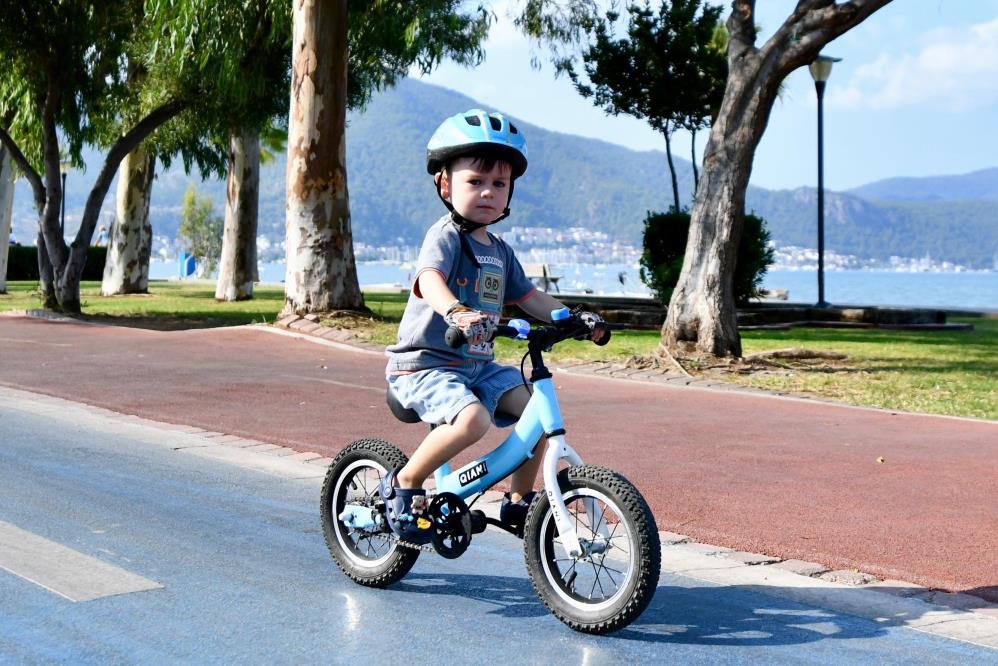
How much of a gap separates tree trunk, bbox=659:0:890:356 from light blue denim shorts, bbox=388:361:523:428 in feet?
33.5

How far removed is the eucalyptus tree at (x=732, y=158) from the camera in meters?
14.5

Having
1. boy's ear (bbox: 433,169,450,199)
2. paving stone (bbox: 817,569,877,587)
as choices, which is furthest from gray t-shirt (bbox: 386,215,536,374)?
paving stone (bbox: 817,569,877,587)

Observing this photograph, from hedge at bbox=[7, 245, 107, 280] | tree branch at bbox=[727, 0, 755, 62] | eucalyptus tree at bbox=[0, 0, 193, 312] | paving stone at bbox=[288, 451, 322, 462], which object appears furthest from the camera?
hedge at bbox=[7, 245, 107, 280]

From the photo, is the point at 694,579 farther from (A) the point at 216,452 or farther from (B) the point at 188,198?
(B) the point at 188,198

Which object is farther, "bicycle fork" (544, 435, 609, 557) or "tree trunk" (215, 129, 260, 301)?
"tree trunk" (215, 129, 260, 301)

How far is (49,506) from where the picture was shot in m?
6.50

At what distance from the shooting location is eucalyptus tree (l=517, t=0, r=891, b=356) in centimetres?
1452

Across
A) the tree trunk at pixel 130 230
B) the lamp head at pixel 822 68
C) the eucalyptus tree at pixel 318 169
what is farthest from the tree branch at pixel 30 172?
the lamp head at pixel 822 68

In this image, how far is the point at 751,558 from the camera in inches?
224

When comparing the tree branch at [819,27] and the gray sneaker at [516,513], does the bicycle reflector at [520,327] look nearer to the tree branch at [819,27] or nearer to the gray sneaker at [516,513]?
the gray sneaker at [516,513]

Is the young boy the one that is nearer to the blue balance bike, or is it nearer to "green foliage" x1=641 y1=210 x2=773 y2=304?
the blue balance bike

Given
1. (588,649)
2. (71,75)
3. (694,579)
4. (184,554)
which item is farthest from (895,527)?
(71,75)

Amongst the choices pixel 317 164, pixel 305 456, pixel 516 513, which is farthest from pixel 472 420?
pixel 317 164

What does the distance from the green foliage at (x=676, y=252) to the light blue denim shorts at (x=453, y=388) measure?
18.4m
